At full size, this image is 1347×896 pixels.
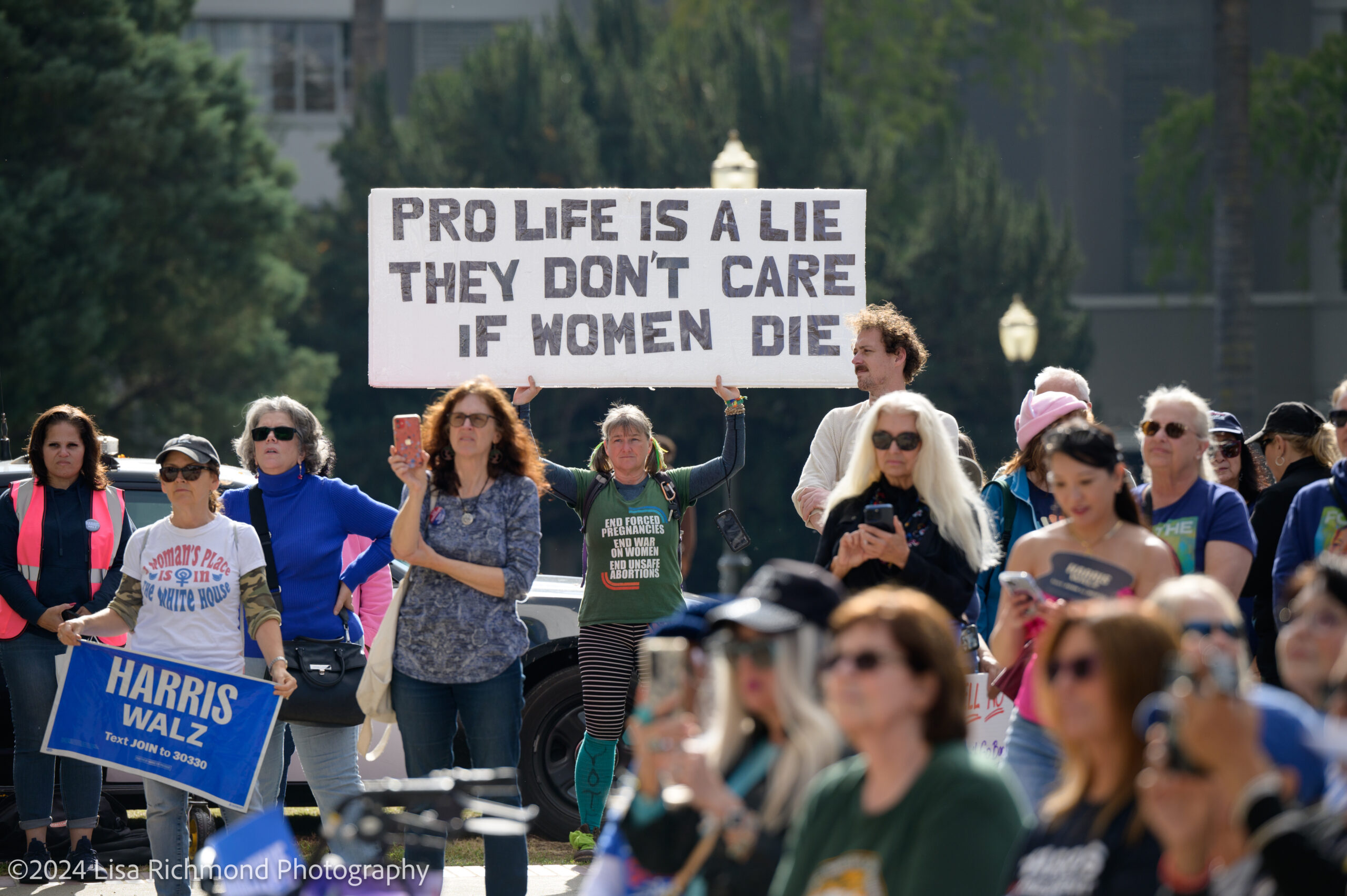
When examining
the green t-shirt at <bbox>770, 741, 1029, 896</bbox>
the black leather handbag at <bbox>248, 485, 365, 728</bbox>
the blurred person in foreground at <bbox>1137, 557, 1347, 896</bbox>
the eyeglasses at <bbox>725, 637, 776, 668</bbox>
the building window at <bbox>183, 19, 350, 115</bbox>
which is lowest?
the black leather handbag at <bbox>248, 485, 365, 728</bbox>

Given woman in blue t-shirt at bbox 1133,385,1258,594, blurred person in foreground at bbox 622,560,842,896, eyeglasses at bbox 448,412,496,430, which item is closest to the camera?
blurred person in foreground at bbox 622,560,842,896

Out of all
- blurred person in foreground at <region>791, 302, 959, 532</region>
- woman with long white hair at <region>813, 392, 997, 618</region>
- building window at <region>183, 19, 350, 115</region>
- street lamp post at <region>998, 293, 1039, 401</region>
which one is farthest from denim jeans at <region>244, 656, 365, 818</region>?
building window at <region>183, 19, 350, 115</region>

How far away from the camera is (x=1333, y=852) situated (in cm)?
230

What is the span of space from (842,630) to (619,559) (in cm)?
375

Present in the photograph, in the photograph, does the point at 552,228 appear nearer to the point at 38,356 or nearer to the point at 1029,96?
the point at 38,356

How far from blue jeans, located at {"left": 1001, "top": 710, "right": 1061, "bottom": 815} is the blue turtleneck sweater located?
8.33 ft

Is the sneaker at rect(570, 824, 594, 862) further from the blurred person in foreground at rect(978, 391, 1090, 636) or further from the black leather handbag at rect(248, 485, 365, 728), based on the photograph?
the blurred person in foreground at rect(978, 391, 1090, 636)

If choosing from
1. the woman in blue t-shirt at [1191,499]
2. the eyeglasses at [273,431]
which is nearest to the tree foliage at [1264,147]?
the woman in blue t-shirt at [1191,499]

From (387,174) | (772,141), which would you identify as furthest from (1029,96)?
(387,174)

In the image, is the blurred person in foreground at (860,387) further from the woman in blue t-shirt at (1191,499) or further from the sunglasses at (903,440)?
the woman in blue t-shirt at (1191,499)

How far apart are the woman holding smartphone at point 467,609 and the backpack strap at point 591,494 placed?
1272mm

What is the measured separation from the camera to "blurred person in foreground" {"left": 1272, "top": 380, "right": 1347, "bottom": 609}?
16.5ft

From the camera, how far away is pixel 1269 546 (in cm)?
574

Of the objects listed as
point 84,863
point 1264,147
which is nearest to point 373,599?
point 84,863
